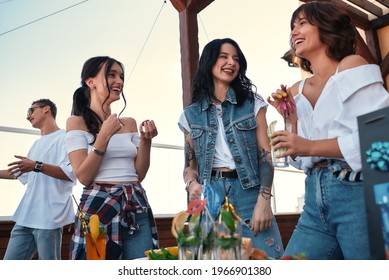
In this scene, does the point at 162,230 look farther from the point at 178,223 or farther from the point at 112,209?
the point at 178,223

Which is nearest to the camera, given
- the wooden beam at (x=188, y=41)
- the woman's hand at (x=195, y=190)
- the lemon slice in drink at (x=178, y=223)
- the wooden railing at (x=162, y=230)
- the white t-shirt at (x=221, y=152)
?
the lemon slice in drink at (x=178, y=223)

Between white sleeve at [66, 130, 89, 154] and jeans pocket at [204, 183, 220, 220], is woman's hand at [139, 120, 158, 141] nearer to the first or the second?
white sleeve at [66, 130, 89, 154]

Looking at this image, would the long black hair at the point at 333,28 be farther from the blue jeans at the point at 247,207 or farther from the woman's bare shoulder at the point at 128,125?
the woman's bare shoulder at the point at 128,125

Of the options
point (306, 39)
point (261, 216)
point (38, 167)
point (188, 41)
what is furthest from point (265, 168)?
point (188, 41)

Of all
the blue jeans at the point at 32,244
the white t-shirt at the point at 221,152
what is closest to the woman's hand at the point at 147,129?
the white t-shirt at the point at 221,152

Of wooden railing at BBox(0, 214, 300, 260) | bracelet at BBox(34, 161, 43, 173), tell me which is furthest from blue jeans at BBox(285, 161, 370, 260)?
bracelet at BBox(34, 161, 43, 173)

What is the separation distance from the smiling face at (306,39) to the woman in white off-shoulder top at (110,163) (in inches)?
21.0

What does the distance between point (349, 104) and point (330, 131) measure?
0.07 meters

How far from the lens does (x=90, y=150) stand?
128cm

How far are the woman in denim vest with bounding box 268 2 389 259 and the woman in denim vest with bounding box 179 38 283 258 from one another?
0.19 metres

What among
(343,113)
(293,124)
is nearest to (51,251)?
(293,124)

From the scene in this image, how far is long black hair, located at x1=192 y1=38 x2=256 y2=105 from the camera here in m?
1.29

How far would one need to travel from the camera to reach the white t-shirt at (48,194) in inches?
70.7
